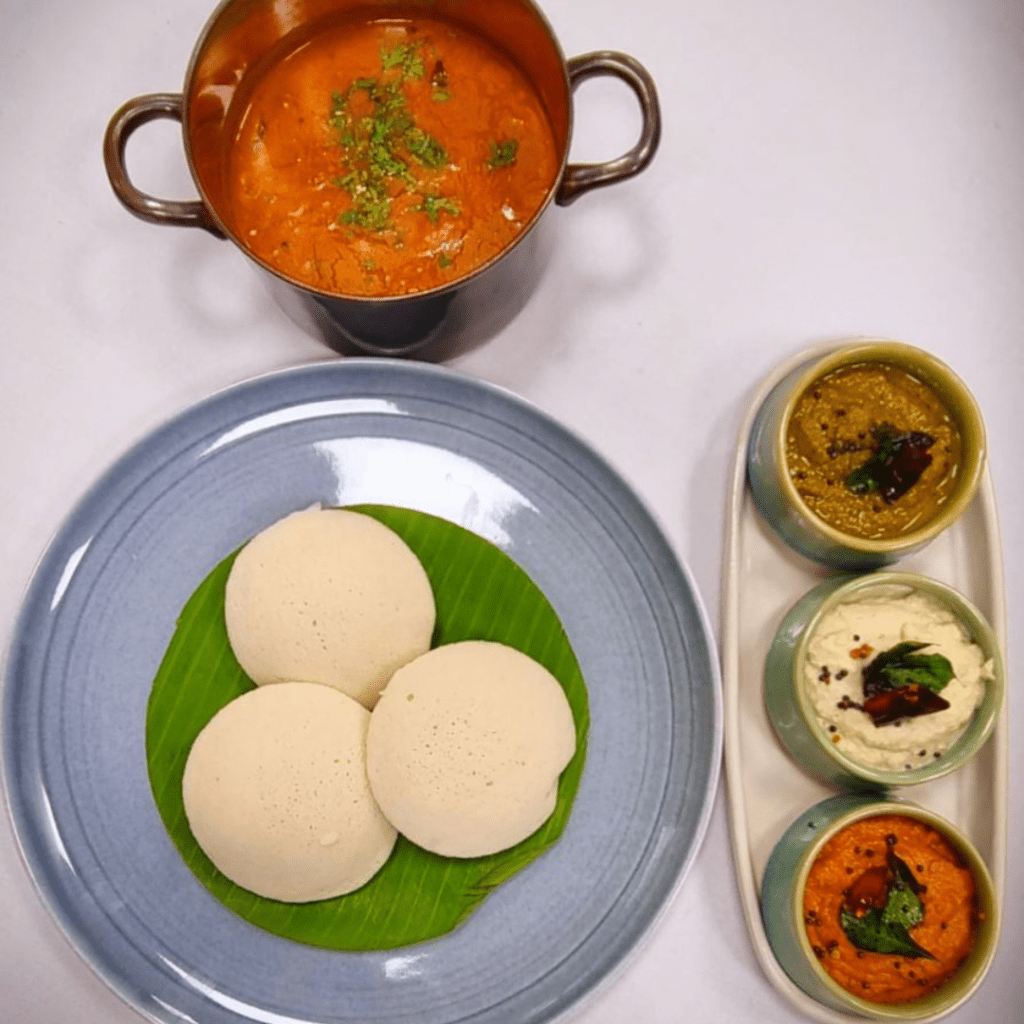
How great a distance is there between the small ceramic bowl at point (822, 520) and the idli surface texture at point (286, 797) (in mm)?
532

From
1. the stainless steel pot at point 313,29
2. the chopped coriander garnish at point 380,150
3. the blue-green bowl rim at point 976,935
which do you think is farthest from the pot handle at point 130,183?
the blue-green bowl rim at point 976,935

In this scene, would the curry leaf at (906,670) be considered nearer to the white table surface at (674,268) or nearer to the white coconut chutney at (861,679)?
the white coconut chutney at (861,679)

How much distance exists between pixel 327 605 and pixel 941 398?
28.1 inches

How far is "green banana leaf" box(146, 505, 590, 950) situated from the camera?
3.56 feet

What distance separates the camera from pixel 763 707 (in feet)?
3.76

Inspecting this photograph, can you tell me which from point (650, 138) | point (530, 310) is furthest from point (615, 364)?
point (650, 138)

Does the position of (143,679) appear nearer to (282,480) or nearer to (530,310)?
(282,480)

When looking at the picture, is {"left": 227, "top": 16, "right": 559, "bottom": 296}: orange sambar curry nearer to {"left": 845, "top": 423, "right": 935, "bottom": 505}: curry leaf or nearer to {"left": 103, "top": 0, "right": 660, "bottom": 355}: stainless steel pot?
{"left": 103, "top": 0, "right": 660, "bottom": 355}: stainless steel pot

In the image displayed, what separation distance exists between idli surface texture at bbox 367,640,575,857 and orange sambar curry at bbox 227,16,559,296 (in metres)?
0.42

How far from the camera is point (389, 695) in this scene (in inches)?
41.8

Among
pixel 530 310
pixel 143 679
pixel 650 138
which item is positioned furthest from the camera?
pixel 530 310

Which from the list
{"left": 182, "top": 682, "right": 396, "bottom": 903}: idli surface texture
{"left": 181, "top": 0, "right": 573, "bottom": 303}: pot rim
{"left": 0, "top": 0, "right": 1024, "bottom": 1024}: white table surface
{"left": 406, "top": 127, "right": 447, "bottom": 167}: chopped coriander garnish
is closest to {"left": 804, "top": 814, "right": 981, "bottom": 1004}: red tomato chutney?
{"left": 0, "top": 0, "right": 1024, "bottom": 1024}: white table surface

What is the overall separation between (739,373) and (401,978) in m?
0.81

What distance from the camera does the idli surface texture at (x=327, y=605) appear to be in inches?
42.0
